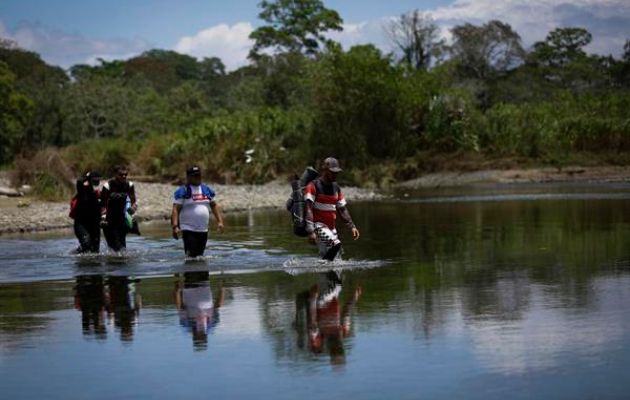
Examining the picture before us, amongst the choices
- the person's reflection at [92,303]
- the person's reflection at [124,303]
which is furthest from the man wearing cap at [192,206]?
the person's reflection at [92,303]

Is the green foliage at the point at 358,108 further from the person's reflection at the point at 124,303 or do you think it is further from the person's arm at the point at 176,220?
the person's reflection at the point at 124,303

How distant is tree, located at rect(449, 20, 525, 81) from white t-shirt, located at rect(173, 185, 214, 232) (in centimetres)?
8498

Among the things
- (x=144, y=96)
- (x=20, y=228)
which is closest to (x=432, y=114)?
(x=144, y=96)

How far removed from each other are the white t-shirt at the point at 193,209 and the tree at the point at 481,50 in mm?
84984

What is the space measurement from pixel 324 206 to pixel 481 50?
8878 centimetres

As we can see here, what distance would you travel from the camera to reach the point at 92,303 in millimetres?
14883

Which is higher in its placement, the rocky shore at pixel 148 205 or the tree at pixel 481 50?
the tree at pixel 481 50

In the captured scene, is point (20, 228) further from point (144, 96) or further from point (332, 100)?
point (144, 96)

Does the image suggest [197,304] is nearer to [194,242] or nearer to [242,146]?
[194,242]

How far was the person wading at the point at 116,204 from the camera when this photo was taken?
21.8 metres

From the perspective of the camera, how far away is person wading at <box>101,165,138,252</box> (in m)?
21.8

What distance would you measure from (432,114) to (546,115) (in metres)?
6.37

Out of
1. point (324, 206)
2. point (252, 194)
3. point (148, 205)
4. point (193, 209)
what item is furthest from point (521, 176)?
point (324, 206)

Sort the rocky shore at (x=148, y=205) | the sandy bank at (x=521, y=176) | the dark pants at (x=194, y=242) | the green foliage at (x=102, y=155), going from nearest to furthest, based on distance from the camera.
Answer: the dark pants at (x=194, y=242)
the rocky shore at (x=148, y=205)
the sandy bank at (x=521, y=176)
the green foliage at (x=102, y=155)
